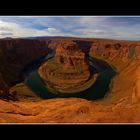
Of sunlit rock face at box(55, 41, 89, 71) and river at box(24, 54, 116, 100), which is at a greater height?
sunlit rock face at box(55, 41, 89, 71)

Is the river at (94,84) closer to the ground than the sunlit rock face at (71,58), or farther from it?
closer to the ground

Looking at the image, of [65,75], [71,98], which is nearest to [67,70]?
[65,75]

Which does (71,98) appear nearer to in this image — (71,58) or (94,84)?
(94,84)

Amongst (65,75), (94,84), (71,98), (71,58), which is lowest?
(71,98)
